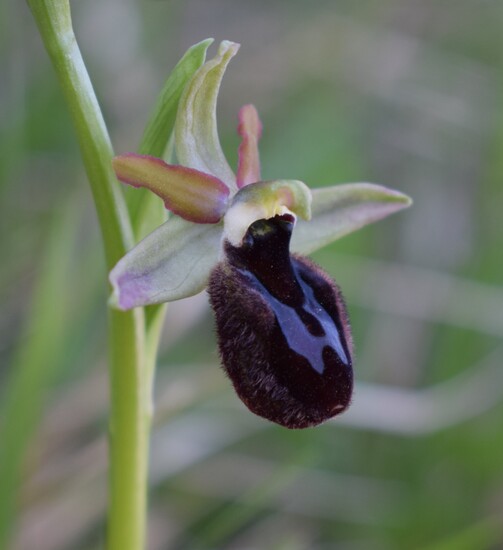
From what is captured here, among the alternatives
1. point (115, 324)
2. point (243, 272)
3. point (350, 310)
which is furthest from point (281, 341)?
point (350, 310)

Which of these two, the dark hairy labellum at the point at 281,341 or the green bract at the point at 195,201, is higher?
the green bract at the point at 195,201

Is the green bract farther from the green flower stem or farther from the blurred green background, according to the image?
the blurred green background

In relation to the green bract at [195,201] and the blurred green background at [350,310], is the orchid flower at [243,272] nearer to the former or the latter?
the green bract at [195,201]

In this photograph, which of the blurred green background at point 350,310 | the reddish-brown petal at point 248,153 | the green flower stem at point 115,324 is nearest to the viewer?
the green flower stem at point 115,324

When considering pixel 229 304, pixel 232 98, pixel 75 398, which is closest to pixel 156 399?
pixel 75 398

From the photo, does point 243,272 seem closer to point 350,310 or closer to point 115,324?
point 115,324

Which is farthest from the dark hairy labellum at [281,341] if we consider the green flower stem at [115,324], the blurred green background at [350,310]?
the blurred green background at [350,310]
